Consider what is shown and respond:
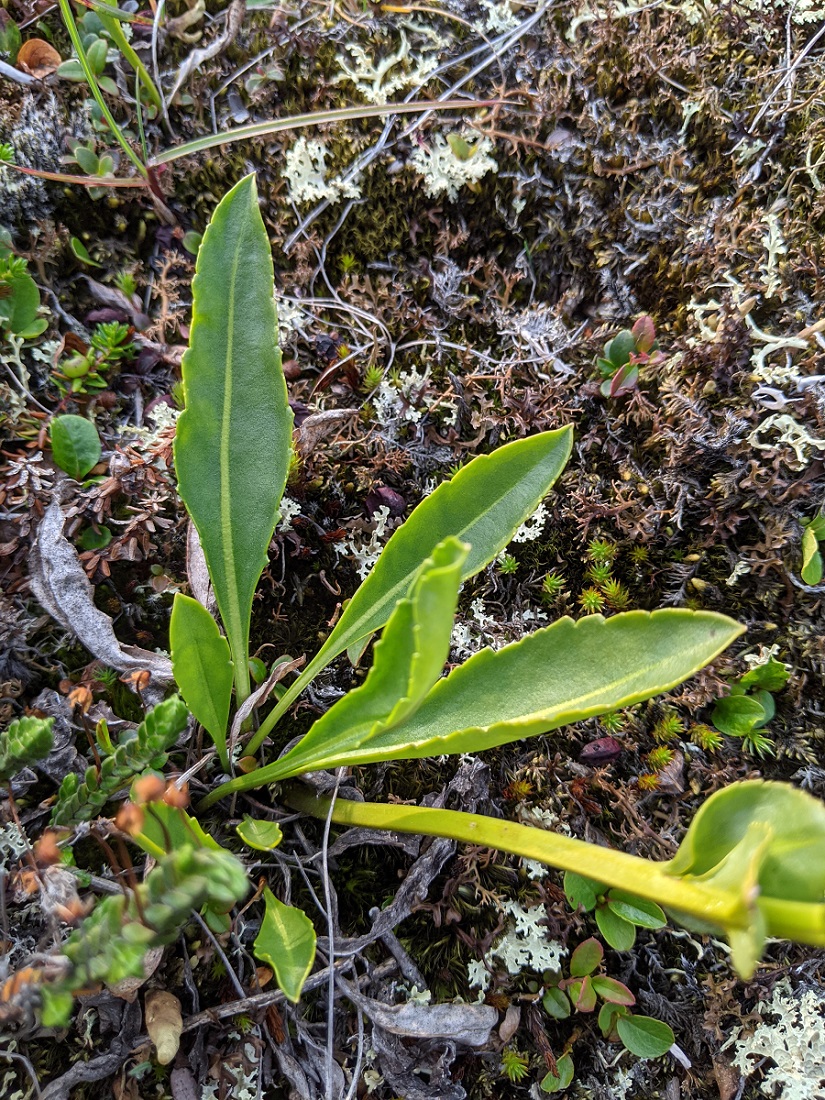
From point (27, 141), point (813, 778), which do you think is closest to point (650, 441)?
point (813, 778)

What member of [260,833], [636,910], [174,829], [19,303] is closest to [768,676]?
[636,910]

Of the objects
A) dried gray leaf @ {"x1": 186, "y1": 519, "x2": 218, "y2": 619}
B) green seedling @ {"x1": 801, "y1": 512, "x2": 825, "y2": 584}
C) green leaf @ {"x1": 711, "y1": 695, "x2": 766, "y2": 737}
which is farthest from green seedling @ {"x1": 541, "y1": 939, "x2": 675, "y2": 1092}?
dried gray leaf @ {"x1": 186, "y1": 519, "x2": 218, "y2": 619}

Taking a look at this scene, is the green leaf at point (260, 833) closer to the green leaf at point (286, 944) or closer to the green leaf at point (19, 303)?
the green leaf at point (286, 944)

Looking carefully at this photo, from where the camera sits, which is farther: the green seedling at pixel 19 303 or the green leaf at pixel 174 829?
the green seedling at pixel 19 303

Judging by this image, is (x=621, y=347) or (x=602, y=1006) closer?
(x=602, y=1006)

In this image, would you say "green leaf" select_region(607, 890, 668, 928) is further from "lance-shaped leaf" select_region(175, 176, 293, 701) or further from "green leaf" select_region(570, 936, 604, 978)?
"lance-shaped leaf" select_region(175, 176, 293, 701)

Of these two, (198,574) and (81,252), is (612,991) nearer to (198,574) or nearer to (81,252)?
(198,574)

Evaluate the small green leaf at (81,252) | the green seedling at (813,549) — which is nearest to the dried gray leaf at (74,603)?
the small green leaf at (81,252)
